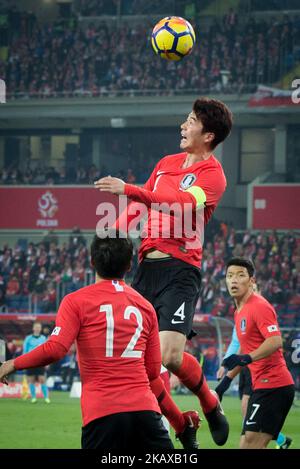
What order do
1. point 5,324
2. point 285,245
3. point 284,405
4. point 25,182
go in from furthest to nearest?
1. point 25,182
2. point 285,245
3. point 5,324
4. point 284,405

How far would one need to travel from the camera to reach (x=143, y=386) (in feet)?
18.0

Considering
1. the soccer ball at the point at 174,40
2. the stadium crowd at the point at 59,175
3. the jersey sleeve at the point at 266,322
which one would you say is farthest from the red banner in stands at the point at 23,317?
Result: the jersey sleeve at the point at 266,322

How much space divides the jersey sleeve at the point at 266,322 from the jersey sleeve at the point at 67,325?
11.5 ft

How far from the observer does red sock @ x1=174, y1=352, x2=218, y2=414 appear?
285 inches

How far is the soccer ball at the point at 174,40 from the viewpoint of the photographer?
9.15 metres

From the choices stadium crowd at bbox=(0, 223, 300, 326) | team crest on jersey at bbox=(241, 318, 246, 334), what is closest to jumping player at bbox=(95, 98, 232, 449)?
team crest on jersey at bbox=(241, 318, 246, 334)

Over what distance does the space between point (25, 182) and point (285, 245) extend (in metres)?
12.1

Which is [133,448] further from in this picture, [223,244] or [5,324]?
[223,244]

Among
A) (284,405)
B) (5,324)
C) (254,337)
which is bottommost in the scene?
(5,324)

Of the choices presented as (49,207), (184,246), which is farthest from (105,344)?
(49,207)

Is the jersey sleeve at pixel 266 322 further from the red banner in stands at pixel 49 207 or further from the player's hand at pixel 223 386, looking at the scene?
the red banner in stands at pixel 49 207

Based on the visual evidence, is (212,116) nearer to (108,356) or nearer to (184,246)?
(184,246)

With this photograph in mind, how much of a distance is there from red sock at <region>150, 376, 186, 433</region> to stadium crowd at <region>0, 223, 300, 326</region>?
18.4 metres

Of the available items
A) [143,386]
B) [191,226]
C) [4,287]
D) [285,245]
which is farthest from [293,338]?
[143,386]
